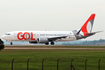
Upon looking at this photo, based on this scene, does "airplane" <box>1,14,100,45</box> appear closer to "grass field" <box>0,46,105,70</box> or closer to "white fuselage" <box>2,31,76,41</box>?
"white fuselage" <box>2,31,76,41</box>

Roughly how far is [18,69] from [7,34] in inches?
2104

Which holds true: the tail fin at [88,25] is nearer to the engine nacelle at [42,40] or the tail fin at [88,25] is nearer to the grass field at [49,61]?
the engine nacelle at [42,40]

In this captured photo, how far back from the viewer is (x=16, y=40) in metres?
79.9

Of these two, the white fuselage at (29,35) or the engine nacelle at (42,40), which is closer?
the white fuselage at (29,35)

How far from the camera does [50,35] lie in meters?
84.0

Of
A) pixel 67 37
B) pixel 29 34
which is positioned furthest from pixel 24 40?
pixel 67 37

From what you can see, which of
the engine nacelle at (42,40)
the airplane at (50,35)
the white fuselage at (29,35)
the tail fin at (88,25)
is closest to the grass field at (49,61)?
the white fuselage at (29,35)

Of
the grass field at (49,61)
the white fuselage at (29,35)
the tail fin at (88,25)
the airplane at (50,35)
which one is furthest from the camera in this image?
the tail fin at (88,25)

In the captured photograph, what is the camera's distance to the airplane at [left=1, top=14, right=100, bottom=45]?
79.4 meters

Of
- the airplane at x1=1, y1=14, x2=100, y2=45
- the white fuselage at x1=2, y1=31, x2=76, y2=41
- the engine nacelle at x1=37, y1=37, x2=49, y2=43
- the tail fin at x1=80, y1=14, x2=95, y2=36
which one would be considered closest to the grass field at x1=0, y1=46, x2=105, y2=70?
the white fuselage at x1=2, y1=31, x2=76, y2=41

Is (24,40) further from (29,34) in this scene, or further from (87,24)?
(87,24)

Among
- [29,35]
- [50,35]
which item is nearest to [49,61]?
[29,35]

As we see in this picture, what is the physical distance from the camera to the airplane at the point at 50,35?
7944cm

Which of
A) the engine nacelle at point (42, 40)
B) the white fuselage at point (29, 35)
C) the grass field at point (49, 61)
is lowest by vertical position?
the grass field at point (49, 61)
